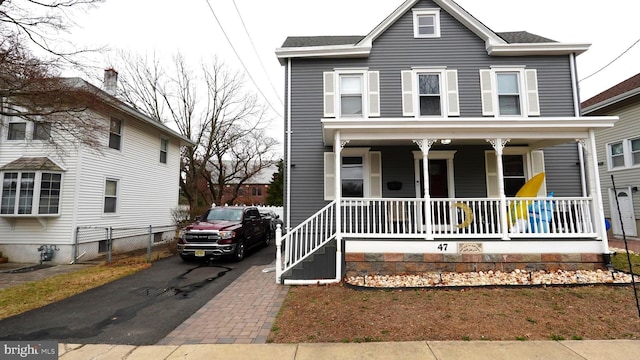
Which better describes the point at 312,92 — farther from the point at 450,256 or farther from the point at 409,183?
the point at 450,256

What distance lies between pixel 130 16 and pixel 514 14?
47.0ft

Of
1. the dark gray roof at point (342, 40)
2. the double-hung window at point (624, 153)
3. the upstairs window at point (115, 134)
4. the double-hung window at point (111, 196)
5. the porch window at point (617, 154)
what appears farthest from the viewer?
the porch window at point (617, 154)

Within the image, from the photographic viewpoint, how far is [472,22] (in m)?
9.16

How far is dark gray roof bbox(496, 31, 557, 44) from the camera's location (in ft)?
31.5

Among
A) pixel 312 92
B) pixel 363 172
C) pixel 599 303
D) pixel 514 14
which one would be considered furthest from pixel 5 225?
pixel 514 14

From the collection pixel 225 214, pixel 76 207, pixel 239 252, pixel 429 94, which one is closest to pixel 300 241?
pixel 239 252

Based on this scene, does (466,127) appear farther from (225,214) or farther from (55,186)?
(55,186)

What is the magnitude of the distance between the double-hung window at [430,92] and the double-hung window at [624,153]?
350 inches

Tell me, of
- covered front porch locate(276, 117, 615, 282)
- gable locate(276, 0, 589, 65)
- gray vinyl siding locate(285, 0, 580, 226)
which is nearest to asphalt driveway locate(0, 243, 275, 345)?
covered front porch locate(276, 117, 615, 282)

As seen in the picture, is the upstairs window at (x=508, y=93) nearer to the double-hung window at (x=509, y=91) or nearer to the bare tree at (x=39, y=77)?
the double-hung window at (x=509, y=91)

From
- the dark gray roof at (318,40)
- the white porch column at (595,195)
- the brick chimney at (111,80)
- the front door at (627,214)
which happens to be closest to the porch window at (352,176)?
the dark gray roof at (318,40)

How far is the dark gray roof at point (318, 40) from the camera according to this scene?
10.6 m

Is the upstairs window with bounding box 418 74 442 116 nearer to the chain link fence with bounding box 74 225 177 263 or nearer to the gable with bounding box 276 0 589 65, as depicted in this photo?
the gable with bounding box 276 0 589 65

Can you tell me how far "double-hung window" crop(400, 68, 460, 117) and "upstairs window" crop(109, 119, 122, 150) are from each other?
35.0ft
